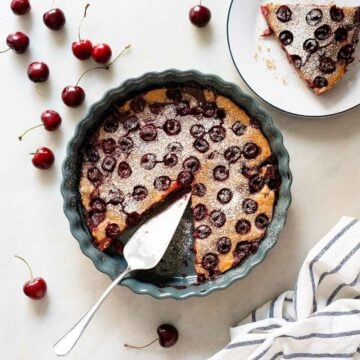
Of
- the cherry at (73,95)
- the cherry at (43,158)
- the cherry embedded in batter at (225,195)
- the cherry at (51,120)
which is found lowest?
the cherry embedded in batter at (225,195)

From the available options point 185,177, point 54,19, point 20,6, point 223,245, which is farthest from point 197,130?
point 20,6

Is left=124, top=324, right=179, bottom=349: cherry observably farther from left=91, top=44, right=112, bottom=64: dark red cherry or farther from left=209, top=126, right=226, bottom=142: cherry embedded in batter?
left=91, top=44, right=112, bottom=64: dark red cherry

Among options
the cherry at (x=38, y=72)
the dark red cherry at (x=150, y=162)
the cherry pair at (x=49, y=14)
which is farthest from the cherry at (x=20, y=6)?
the dark red cherry at (x=150, y=162)

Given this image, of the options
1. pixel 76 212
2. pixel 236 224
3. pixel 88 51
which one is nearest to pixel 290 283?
pixel 236 224

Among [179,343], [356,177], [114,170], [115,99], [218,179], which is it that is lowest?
[179,343]

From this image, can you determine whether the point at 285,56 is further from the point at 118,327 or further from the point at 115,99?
the point at 118,327

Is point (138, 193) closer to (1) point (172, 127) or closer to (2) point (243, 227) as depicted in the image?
(1) point (172, 127)

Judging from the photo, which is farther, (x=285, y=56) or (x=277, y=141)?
(x=285, y=56)

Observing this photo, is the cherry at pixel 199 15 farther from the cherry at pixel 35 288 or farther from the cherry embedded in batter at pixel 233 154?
the cherry at pixel 35 288
